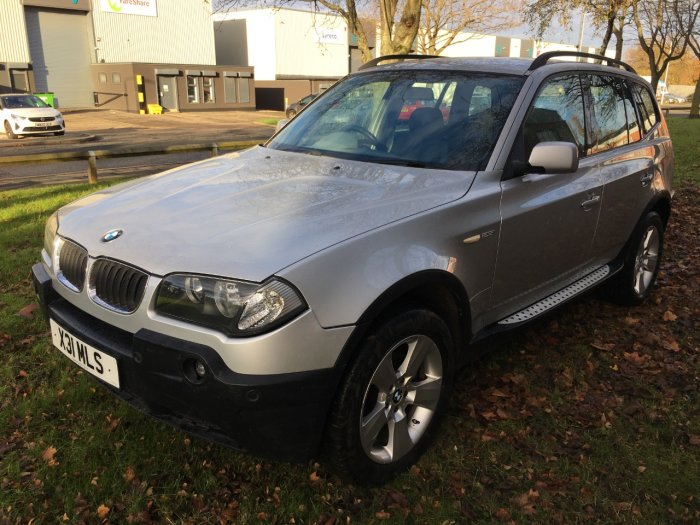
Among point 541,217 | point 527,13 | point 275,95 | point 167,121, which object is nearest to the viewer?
point 541,217

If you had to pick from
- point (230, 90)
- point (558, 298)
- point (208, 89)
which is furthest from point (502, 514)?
point (230, 90)

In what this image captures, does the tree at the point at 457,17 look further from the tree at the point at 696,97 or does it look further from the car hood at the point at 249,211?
the car hood at the point at 249,211

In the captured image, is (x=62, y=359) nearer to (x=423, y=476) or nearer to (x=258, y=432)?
(x=258, y=432)

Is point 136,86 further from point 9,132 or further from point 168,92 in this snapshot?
point 9,132

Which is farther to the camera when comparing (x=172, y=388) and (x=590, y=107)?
(x=590, y=107)

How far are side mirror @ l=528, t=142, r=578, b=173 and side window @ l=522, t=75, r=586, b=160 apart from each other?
0.23m

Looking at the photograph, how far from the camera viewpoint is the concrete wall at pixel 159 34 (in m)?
40.5

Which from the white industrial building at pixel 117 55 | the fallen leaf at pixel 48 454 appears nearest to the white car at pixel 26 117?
the white industrial building at pixel 117 55

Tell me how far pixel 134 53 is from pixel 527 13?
2998cm

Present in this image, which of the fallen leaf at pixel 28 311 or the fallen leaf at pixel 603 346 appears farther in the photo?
the fallen leaf at pixel 28 311

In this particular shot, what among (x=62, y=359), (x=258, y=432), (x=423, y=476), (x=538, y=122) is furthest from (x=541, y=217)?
(x=62, y=359)

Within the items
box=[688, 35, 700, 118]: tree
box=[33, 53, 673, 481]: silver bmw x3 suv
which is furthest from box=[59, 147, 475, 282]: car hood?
box=[688, 35, 700, 118]: tree

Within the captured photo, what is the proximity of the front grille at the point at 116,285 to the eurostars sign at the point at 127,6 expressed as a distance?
44.1 m

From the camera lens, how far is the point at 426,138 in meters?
3.21
